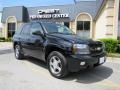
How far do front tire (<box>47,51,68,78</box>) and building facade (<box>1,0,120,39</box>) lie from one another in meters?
9.98

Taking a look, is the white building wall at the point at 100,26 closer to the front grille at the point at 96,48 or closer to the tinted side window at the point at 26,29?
the tinted side window at the point at 26,29

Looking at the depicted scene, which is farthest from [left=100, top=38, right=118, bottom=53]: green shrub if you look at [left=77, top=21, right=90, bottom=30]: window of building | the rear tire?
[left=77, top=21, right=90, bottom=30]: window of building

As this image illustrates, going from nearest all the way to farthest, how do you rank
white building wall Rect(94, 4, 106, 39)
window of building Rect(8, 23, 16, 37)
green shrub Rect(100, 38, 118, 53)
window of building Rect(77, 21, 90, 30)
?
green shrub Rect(100, 38, 118, 53) → white building wall Rect(94, 4, 106, 39) → window of building Rect(77, 21, 90, 30) → window of building Rect(8, 23, 16, 37)

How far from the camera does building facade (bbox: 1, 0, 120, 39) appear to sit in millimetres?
19792

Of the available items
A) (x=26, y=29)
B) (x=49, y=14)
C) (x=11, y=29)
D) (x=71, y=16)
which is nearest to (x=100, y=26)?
(x=71, y=16)

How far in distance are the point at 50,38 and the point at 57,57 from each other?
73 centimetres

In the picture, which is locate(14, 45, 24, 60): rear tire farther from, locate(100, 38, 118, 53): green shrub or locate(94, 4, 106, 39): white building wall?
locate(94, 4, 106, 39): white building wall

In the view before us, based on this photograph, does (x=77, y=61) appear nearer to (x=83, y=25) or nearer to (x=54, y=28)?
(x=54, y=28)

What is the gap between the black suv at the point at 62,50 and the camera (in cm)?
570

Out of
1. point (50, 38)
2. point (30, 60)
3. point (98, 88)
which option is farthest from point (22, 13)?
point (98, 88)

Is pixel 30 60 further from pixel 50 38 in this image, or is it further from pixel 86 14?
pixel 86 14

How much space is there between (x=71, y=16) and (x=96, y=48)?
16.9m

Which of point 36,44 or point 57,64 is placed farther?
point 36,44

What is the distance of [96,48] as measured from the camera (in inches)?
241
